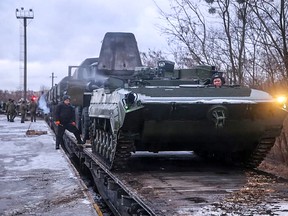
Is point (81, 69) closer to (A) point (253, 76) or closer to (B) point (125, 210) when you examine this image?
(A) point (253, 76)

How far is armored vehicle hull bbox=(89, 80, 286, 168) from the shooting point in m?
7.42

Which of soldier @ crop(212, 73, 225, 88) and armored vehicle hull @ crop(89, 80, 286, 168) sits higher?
soldier @ crop(212, 73, 225, 88)

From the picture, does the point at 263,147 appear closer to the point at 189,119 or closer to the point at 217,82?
the point at 217,82

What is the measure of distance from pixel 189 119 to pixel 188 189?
4.67 ft

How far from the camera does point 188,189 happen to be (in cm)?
644

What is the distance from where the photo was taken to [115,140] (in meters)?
7.89

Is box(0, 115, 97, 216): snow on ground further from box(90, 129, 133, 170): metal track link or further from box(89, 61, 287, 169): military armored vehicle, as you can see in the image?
box(89, 61, 287, 169): military armored vehicle

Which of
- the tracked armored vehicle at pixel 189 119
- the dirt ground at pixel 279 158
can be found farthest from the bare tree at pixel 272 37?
the tracked armored vehicle at pixel 189 119

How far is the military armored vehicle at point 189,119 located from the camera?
7.43 meters

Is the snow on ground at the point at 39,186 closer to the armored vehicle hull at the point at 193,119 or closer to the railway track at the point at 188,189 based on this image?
the railway track at the point at 188,189

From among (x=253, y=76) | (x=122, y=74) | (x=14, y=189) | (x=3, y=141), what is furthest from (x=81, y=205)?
(x=3, y=141)

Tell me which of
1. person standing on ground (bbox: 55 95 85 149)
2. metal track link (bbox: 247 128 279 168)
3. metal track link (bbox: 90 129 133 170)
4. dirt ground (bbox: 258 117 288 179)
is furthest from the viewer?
person standing on ground (bbox: 55 95 85 149)

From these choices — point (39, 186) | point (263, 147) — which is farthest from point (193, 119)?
point (39, 186)

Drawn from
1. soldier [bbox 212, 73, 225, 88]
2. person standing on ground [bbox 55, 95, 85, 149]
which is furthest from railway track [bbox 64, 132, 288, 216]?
person standing on ground [bbox 55, 95, 85, 149]
